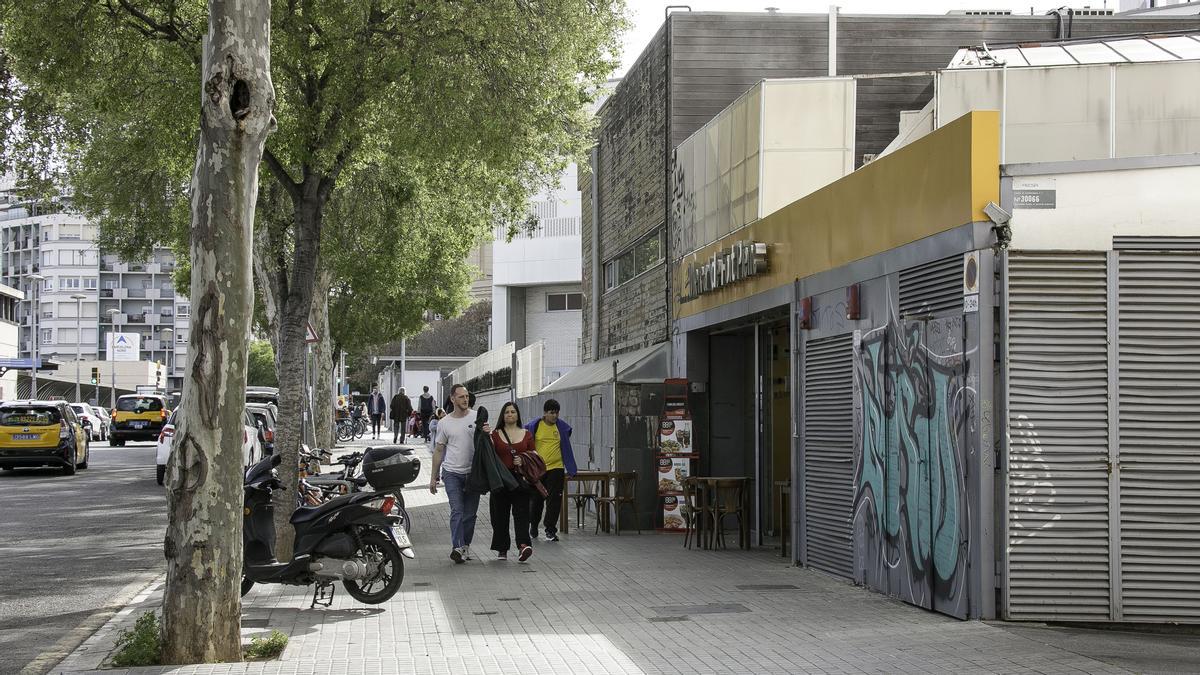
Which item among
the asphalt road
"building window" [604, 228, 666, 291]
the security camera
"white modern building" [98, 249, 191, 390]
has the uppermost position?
"white modern building" [98, 249, 191, 390]

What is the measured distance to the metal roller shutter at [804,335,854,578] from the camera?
474 inches

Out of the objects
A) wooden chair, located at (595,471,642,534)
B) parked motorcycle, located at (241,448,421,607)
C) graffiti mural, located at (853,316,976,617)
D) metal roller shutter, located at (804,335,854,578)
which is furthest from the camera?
wooden chair, located at (595,471,642,534)

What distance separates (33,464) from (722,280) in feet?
60.7

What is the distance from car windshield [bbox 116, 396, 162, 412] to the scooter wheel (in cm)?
3975

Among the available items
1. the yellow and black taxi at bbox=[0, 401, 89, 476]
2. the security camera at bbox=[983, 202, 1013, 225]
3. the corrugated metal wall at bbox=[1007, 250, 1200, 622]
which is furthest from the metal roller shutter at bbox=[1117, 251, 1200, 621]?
the yellow and black taxi at bbox=[0, 401, 89, 476]

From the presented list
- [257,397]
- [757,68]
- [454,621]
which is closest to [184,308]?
[257,397]

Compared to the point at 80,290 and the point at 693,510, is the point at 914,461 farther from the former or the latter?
the point at 80,290

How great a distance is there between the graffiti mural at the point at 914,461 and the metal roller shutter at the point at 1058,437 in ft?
1.19

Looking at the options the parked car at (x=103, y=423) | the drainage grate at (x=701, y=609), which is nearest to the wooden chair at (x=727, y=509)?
the drainage grate at (x=701, y=609)

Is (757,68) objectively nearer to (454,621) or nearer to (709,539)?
(709,539)

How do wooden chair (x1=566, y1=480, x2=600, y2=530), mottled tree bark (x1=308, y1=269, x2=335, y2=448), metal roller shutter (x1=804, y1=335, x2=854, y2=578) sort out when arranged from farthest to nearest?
mottled tree bark (x1=308, y1=269, x2=335, y2=448) < wooden chair (x1=566, y1=480, x2=600, y2=530) < metal roller shutter (x1=804, y1=335, x2=854, y2=578)

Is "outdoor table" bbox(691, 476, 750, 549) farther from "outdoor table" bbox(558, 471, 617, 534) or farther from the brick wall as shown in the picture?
the brick wall

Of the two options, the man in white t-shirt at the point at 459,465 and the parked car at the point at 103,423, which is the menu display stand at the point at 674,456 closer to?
the man in white t-shirt at the point at 459,465

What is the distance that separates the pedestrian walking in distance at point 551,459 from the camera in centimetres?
1648
